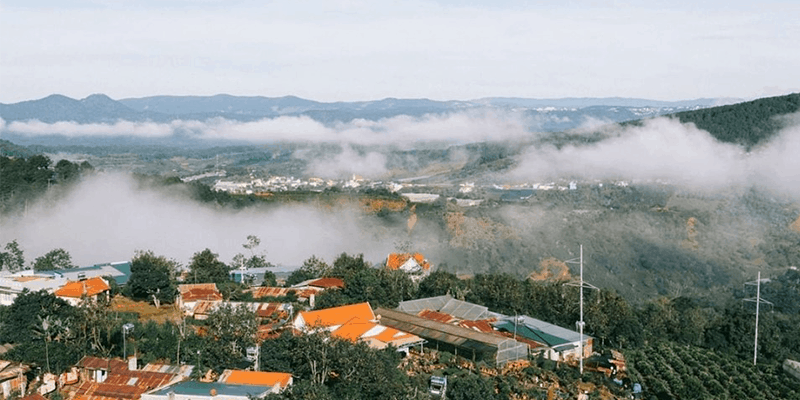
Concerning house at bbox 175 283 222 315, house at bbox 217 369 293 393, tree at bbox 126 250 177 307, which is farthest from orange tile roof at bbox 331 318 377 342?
tree at bbox 126 250 177 307

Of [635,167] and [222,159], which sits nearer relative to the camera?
[635,167]

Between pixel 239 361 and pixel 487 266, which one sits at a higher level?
pixel 239 361

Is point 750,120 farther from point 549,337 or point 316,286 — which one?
point 549,337

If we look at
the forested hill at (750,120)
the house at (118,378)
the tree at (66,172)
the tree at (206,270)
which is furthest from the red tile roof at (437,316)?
the forested hill at (750,120)

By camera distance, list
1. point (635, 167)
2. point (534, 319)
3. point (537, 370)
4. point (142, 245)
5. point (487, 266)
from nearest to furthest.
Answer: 1. point (537, 370)
2. point (534, 319)
3. point (487, 266)
4. point (142, 245)
5. point (635, 167)

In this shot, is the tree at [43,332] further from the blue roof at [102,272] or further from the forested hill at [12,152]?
the forested hill at [12,152]

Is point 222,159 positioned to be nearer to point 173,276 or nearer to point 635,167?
point 635,167

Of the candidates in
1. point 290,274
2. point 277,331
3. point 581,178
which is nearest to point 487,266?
point 290,274

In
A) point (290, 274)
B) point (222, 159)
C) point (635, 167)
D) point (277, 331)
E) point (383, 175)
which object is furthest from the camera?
point (222, 159)
